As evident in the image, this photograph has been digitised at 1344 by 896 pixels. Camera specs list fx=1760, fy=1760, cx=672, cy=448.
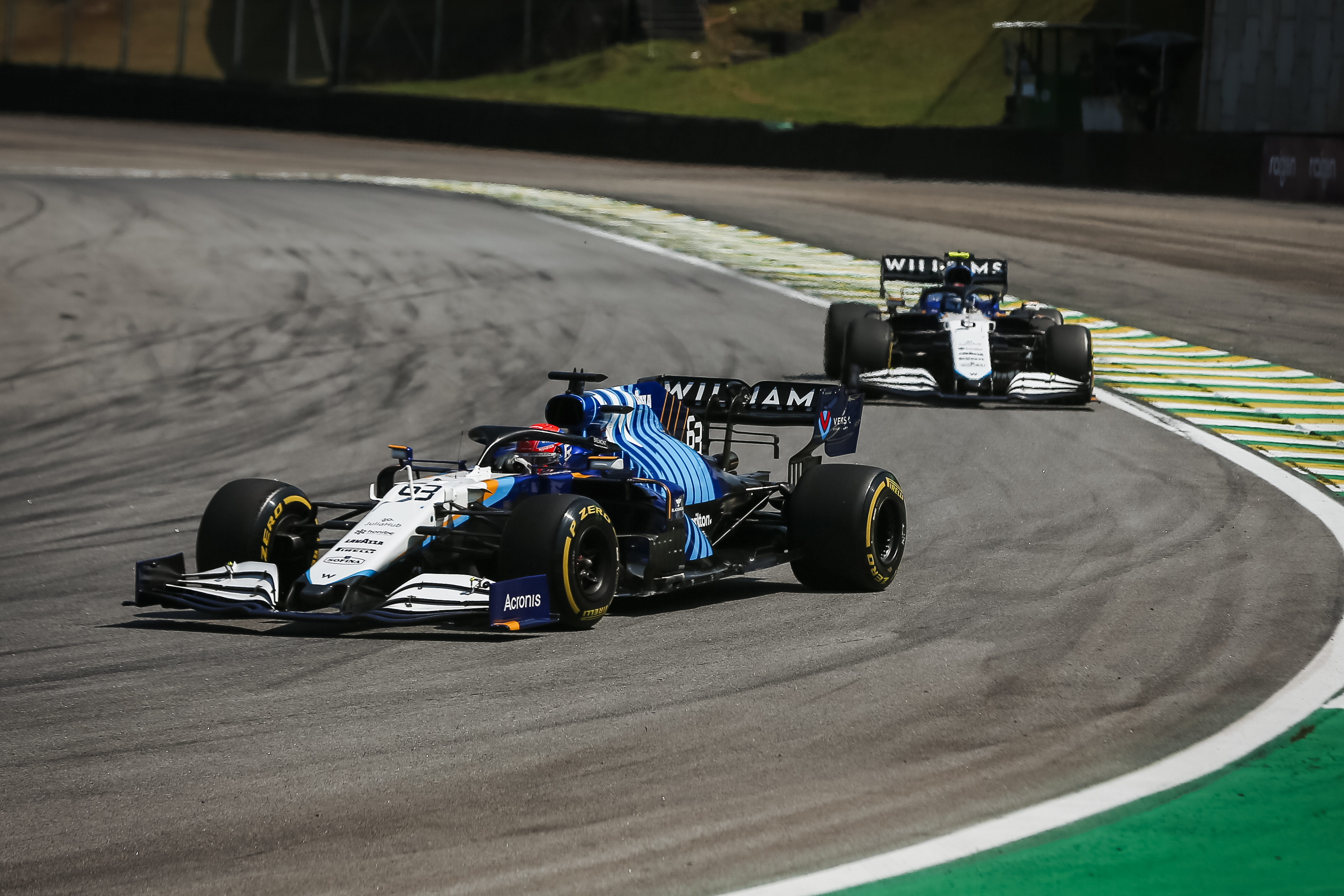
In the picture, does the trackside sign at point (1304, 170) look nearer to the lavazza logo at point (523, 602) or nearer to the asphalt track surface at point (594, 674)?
the asphalt track surface at point (594, 674)

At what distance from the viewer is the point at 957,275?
58.6 feet

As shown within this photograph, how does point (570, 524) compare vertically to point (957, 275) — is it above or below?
below

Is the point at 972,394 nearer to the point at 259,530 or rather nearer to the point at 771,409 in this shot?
the point at 771,409

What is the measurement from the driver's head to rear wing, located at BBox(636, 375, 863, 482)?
7.49m

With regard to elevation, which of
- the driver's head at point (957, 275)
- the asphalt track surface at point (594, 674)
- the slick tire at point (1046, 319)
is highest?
the driver's head at point (957, 275)

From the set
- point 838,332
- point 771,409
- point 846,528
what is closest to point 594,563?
point 846,528

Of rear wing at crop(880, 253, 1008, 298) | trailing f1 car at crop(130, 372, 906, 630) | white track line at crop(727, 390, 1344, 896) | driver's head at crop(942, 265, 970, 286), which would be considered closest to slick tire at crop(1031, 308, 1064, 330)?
rear wing at crop(880, 253, 1008, 298)

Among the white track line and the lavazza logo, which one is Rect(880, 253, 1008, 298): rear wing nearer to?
the white track line

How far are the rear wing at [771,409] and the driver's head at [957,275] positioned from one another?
24.6 feet

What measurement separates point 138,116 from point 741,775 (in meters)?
52.0

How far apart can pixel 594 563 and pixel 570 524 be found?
44 cm

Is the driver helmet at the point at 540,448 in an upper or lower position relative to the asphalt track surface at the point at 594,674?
upper

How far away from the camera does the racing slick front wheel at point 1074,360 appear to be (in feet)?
54.3

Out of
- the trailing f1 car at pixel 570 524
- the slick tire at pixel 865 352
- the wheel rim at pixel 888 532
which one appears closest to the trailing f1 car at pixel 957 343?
the slick tire at pixel 865 352
